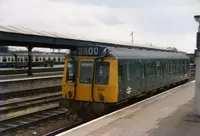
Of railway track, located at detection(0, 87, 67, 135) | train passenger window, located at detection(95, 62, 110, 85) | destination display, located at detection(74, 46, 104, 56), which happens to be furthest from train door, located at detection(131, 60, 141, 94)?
railway track, located at detection(0, 87, 67, 135)

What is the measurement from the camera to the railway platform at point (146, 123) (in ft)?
28.7

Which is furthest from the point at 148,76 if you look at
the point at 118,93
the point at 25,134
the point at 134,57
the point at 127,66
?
the point at 25,134

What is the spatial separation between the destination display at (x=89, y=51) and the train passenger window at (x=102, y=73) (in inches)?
16.5

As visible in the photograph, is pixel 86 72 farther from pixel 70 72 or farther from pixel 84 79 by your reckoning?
pixel 70 72

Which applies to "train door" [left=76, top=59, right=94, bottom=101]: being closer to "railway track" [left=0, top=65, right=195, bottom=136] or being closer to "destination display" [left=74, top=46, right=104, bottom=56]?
"destination display" [left=74, top=46, right=104, bottom=56]

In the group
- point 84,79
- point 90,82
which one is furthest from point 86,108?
point 84,79

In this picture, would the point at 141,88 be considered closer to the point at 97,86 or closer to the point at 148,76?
the point at 148,76

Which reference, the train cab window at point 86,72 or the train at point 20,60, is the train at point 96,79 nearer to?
the train cab window at point 86,72

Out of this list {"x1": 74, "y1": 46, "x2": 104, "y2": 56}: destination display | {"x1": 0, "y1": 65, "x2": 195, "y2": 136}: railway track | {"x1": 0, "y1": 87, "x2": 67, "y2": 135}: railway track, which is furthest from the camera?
{"x1": 74, "y1": 46, "x2": 104, "y2": 56}: destination display

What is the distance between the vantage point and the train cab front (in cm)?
1222

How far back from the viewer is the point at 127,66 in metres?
13.7

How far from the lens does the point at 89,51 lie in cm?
1271

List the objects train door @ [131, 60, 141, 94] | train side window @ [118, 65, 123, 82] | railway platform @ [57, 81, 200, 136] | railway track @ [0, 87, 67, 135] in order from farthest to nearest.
A: train door @ [131, 60, 141, 94], train side window @ [118, 65, 123, 82], railway track @ [0, 87, 67, 135], railway platform @ [57, 81, 200, 136]

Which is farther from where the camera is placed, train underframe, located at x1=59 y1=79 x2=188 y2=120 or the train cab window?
the train cab window
